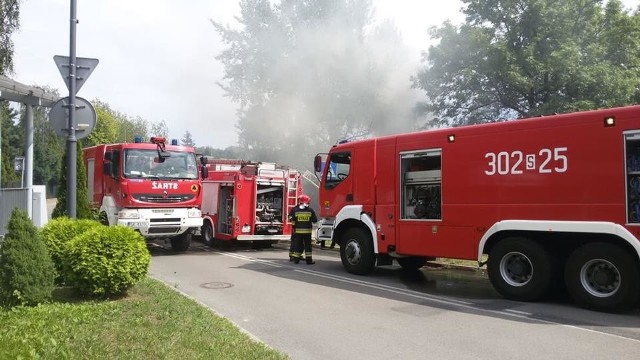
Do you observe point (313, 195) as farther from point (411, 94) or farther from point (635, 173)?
point (635, 173)

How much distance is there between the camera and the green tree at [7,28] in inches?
627

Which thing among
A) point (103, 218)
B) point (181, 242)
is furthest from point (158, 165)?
point (181, 242)

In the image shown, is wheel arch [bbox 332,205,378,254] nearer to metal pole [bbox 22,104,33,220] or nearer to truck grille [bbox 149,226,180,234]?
truck grille [bbox 149,226,180,234]

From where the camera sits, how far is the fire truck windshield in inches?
439

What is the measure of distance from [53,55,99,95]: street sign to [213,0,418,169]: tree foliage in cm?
1595

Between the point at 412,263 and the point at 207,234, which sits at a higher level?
the point at 207,234

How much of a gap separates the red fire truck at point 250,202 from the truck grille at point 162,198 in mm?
1414

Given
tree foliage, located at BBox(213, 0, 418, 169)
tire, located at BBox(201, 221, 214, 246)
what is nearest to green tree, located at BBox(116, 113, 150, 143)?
tree foliage, located at BBox(213, 0, 418, 169)

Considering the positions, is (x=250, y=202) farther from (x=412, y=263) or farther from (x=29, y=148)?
(x=29, y=148)

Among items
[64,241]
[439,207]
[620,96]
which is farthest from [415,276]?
[620,96]

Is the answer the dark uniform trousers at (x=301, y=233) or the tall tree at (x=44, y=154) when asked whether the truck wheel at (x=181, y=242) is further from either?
the tall tree at (x=44, y=154)

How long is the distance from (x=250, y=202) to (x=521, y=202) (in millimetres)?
7317

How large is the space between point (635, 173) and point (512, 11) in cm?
1115

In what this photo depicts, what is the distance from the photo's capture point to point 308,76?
904 inches
